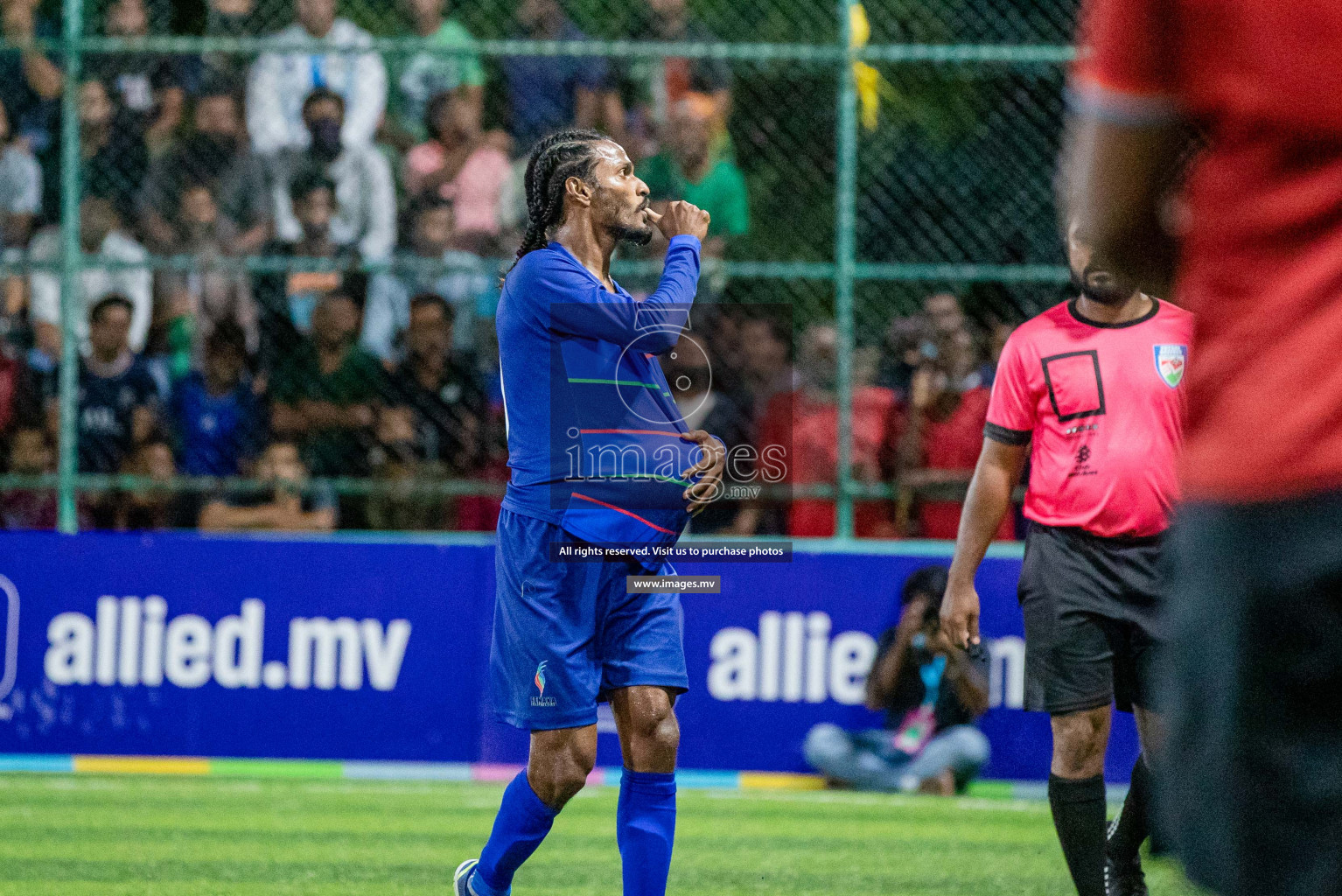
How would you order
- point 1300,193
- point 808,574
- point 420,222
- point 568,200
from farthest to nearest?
point 420,222 < point 808,574 < point 568,200 < point 1300,193

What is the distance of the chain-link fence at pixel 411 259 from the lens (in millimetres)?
8672

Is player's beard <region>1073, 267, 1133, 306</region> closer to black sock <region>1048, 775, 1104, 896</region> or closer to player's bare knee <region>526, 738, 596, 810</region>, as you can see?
black sock <region>1048, 775, 1104, 896</region>

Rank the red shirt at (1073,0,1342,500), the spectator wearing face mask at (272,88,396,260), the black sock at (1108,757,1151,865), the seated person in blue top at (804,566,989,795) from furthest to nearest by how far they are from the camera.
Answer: the spectator wearing face mask at (272,88,396,260), the seated person in blue top at (804,566,989,795), the black sock at (1108,757,1151,865), the red shirt at (1073,0,1342,500)


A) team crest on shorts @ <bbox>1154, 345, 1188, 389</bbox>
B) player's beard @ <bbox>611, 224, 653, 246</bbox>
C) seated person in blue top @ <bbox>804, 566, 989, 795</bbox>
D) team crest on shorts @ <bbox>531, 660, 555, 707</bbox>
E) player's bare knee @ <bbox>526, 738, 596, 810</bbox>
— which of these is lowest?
seated person in blue top @ <bbox>804, 566, 989, 795</bbox>

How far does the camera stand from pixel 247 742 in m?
8.41

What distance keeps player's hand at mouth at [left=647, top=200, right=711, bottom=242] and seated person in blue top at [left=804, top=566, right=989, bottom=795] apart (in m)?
3.63

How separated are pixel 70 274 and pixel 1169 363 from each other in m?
5.98

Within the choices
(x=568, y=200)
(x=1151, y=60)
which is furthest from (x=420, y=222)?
(x=1151, y=60)

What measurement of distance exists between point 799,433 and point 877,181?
170 cm

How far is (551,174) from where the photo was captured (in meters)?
5.02

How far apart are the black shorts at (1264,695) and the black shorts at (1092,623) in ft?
11.0

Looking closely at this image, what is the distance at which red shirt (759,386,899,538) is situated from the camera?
338 inches

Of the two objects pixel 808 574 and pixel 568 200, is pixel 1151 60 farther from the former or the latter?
pixel 808 574

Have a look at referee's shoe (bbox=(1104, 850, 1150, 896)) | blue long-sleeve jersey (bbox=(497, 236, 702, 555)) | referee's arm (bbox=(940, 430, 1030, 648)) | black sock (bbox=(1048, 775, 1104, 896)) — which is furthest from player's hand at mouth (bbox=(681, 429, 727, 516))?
referee's shoe (bbox=(1104, 850, 1150, 896))
